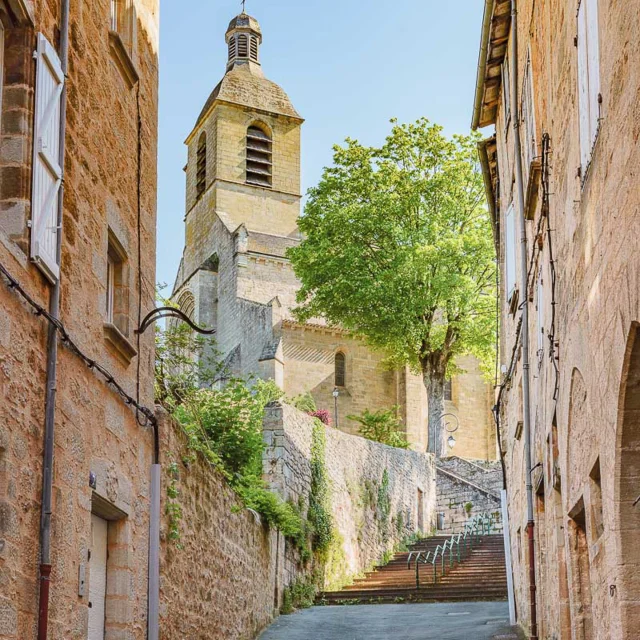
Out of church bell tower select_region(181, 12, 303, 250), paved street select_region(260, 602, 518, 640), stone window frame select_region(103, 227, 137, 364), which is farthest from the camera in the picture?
church bell tower select_region(181, 12, 303, 250)

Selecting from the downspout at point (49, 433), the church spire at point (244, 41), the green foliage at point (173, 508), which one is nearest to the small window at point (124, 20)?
the downspout at point (49, 433)

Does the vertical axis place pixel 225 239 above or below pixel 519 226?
above

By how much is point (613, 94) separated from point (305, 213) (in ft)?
101

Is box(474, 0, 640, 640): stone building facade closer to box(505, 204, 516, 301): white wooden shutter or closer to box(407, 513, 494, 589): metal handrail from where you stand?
box(505, 204, 516, 301): white wooden shutter

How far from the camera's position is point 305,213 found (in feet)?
121

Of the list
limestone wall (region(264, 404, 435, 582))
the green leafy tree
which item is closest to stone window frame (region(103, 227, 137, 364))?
limestone wall (region(264, 404, 435, 582))

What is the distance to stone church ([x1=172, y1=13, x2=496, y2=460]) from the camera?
143 feet

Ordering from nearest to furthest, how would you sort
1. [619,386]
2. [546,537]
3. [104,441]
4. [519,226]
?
[619,386] < [104,441] < [546,537] < [519,226]

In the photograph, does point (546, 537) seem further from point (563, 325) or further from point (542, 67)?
point (542, 67)

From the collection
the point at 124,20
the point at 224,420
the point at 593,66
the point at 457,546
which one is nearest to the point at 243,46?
the point at 457,546

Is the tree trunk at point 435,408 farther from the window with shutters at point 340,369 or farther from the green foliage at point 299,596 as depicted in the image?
the green foliage at point 299,596

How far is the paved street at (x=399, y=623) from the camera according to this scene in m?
15.8

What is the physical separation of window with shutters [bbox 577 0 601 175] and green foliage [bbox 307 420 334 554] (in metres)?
15.1

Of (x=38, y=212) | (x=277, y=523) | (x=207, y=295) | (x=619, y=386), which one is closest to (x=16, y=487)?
(x=38, y=212)
